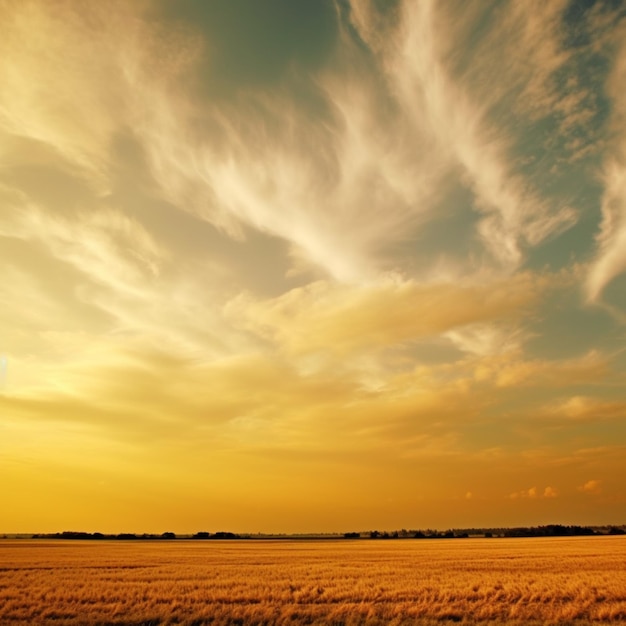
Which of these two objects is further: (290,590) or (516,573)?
(516,573)

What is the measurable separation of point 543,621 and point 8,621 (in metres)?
17.7

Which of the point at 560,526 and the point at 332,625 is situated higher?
Answer: the point at 560,526

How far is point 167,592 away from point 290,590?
5.57 meters

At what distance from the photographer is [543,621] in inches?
642

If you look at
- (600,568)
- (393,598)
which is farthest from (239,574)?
(600,568)

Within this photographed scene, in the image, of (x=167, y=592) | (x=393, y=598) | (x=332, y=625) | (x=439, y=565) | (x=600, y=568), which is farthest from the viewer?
(x=439, y=565)

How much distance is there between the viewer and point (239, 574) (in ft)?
98.8

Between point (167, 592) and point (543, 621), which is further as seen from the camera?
point (167, 592)

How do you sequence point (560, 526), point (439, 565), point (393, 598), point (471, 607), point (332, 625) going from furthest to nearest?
point (560, 526) → point (439, 565) → point (393, 598) → point (471, 607) → point (332, 625)

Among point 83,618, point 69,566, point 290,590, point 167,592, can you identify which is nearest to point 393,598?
point 290,590

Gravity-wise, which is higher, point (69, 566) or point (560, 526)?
point (560, 526)

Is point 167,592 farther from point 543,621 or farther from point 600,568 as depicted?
point 600,568

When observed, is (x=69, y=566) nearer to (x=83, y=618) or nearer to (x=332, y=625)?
(x=83, y=618)

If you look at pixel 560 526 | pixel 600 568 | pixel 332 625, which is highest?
pixel 560 526
